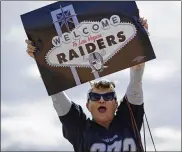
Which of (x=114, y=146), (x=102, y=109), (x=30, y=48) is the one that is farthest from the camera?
(x=102, y=109)

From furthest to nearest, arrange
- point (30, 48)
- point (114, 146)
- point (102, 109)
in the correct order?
point (102, 109) < point (30, 48) < point (114, 146)

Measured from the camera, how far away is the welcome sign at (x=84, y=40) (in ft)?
22.5

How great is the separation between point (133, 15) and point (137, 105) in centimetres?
134

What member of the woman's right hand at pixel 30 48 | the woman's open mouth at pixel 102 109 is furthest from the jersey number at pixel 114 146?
the woman's right hand at pixel 30 48

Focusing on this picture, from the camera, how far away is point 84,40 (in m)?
7.00

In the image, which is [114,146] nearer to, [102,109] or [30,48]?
[102,109]

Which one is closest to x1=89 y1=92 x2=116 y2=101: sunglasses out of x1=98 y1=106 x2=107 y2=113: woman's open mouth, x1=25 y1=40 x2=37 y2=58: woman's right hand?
x1=98 y1=106 x2=107 y2=113: woman's open mouth

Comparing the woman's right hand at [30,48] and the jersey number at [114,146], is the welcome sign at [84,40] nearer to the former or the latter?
the woman's right hand at [30,48]

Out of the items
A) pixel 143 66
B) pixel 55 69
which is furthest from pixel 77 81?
pixel 143 66

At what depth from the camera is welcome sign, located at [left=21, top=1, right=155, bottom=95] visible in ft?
22.5

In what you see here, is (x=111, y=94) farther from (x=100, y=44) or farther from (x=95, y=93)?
(x=100, y=44)

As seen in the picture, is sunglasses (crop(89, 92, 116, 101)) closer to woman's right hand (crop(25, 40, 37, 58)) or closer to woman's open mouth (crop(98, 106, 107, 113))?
woman's open mouth (crop(98, 106, 107, 113))

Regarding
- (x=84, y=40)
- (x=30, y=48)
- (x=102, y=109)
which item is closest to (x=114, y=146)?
(x=102, y=109)

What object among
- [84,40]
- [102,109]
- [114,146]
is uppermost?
[84,40]
